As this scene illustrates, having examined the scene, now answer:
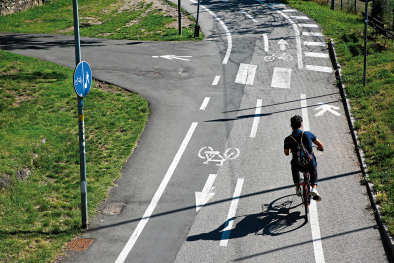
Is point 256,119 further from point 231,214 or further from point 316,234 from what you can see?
point 316,234

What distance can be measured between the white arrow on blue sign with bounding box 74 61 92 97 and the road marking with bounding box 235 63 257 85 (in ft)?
31.7

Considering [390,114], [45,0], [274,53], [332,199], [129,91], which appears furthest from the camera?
[45,0]

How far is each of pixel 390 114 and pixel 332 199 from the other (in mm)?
4933

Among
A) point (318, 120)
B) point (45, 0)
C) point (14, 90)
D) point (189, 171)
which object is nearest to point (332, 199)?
point (189, 171)

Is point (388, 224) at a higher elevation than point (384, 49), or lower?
lower

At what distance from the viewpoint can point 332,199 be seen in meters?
9.62

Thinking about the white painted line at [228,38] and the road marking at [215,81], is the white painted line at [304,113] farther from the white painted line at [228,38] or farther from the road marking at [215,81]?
the white painted line at [228,38]

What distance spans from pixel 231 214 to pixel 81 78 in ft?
13.9

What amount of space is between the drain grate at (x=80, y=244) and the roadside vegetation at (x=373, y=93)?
19.4 feet

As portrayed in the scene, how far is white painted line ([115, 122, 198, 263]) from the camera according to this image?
813cm

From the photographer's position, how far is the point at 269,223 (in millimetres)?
8844

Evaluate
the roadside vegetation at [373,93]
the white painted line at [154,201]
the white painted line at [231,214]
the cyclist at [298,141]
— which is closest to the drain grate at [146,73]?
the white painted line at [154,201]

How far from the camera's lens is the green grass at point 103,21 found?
2503 centimetres

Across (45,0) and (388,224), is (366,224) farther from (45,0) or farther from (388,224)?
(45,0)
